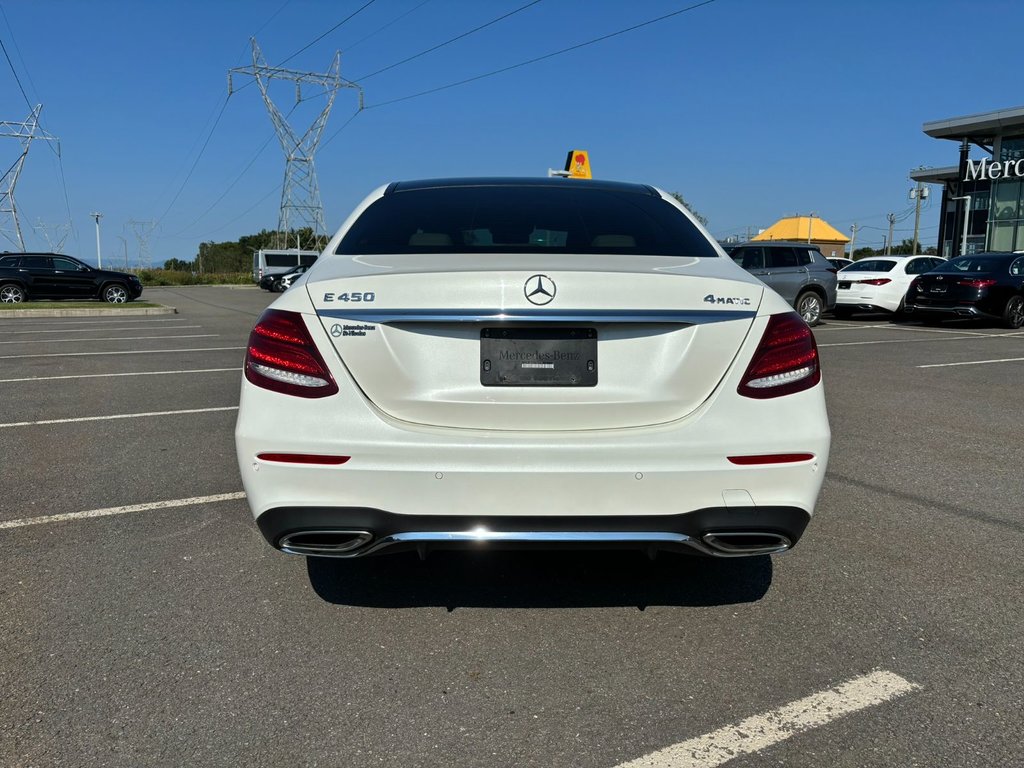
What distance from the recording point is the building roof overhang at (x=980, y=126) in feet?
109

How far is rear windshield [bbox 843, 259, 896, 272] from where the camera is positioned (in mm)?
18509

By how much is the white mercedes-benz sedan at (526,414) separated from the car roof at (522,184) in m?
1.29

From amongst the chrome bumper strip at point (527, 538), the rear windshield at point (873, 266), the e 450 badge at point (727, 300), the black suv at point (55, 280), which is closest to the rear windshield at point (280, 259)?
the black suv at point (55, 280)

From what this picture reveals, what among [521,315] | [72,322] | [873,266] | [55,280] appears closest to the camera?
[521,315]

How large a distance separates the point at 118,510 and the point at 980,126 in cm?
3910

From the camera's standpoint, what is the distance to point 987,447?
5750mm

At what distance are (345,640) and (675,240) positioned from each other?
6.41 feet

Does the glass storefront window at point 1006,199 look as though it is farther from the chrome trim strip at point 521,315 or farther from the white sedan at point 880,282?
the chrome trim strip at point 521,315

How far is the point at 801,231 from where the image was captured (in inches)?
3376

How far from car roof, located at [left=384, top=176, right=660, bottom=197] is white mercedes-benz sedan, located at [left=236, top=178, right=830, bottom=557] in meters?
1.29

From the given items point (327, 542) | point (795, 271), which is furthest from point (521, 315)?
point (795, 271)

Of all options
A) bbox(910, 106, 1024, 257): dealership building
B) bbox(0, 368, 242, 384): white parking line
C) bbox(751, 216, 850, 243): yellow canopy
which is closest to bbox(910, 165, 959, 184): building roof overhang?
bbox(910, 106, 1024, 257): dealership building

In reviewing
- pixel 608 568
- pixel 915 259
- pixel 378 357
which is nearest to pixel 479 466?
pixel 378 357

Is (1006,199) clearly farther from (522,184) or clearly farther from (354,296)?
(354,296)
